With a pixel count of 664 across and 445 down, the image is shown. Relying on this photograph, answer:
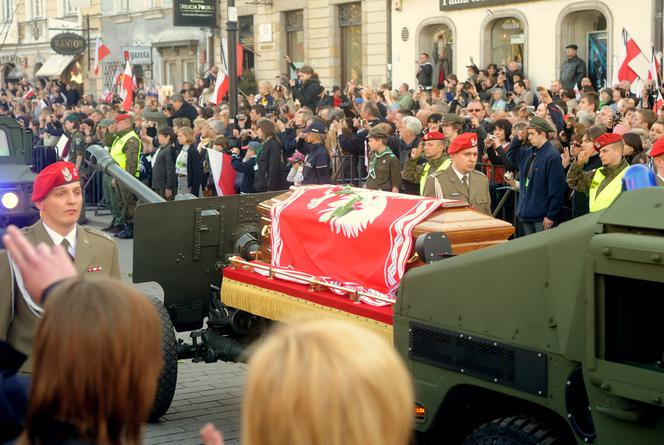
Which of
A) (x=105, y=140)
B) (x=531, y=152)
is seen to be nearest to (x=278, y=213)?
(x=531, y=152)

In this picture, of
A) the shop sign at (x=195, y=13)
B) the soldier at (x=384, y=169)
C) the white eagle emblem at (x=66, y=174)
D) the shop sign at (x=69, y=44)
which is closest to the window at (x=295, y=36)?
the shop sign at (x=195, y=13)

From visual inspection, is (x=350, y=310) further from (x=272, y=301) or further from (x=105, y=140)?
(x=105, y=140)

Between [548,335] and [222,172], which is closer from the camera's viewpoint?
[548,335]

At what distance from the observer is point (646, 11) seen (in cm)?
2188

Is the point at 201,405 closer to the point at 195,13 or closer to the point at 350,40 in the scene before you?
the point at 195,13

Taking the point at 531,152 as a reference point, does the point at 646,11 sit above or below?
above

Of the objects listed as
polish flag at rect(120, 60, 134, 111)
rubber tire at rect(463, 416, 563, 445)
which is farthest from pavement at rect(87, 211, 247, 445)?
polish flag at rect(120, 60, 134, 111)

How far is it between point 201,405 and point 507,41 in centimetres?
1943

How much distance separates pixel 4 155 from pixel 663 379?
40.4 feet

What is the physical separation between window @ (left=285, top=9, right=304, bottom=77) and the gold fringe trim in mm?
26814

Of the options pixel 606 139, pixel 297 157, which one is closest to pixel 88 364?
pixel 606 139

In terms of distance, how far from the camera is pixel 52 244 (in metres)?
5.61

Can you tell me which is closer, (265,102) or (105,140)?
(105,140)

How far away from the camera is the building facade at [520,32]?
22500 millimetres
